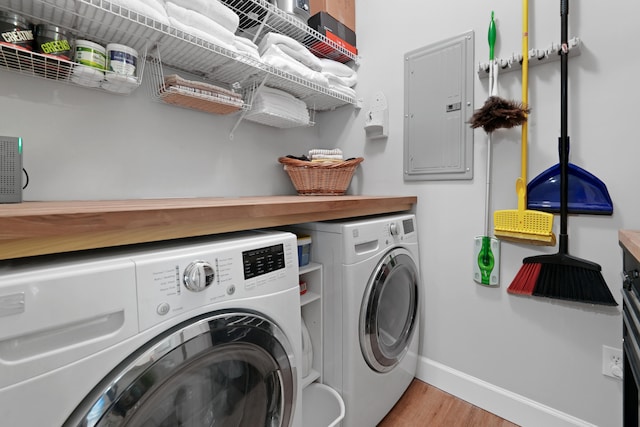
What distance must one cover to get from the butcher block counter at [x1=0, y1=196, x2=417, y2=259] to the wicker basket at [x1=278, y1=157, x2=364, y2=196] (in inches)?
20.7

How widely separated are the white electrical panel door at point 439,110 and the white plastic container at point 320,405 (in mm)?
1098

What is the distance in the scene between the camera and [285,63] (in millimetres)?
1315

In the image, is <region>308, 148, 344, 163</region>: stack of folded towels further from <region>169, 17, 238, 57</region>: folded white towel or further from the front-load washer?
the front-load washer

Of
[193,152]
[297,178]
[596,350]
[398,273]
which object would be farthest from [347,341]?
[193,152]

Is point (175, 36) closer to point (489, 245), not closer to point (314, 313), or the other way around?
point (314, 313)

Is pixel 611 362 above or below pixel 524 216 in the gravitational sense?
below

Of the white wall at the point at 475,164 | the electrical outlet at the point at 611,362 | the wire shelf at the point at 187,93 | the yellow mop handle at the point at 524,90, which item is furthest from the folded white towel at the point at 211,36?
the electrical outlet at the point at 611,362

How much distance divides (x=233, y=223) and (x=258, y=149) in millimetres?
934

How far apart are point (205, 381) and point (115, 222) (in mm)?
423

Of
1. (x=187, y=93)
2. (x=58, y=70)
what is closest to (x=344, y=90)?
(x=187, y=93)

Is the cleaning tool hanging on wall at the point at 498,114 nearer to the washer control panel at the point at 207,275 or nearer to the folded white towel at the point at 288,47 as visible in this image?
the folded white towel at the point at 288,47

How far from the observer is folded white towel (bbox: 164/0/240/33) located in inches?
41.2

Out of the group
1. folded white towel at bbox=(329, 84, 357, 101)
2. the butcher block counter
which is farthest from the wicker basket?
the butcher block counter

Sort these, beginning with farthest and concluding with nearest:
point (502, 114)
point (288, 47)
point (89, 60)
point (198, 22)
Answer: point (288, 47)
point (502, 114)
point (198, 22)
point (89, 60)
